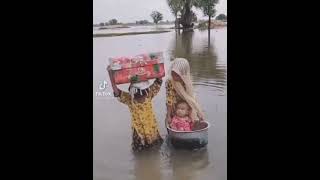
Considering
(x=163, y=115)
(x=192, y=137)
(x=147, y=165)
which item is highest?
(x=163, y=115)

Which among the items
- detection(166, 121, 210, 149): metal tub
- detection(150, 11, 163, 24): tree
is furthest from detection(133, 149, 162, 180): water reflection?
detection(150, 11, 163, 24): tree

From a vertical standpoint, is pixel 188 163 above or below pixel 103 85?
below

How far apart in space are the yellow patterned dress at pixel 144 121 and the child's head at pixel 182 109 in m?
→ 0.13

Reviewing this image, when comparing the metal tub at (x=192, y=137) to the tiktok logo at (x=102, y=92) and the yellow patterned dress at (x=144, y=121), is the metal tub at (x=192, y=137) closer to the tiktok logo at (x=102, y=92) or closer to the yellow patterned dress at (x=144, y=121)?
the yellow patterned dress at (x=144, y=121)

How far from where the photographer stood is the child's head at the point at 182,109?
280 cm

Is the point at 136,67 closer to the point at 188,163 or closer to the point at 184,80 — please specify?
the point at 184,80

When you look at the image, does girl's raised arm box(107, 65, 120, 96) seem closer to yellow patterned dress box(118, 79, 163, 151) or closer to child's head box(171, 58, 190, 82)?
yellow patterned dress box(118, 79, 163, 151)

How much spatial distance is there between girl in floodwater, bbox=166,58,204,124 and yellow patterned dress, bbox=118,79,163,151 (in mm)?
70

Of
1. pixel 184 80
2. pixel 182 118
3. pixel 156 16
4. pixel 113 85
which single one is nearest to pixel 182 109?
pixel 182 118

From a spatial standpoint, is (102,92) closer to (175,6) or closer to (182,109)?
(182,109)

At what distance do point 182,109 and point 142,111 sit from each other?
0.69 ft

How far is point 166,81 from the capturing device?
9.18 ft

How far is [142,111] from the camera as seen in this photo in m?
2.82

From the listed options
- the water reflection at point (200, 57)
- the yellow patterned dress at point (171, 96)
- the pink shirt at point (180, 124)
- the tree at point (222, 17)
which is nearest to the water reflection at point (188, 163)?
the pink shirt at point (180, 124)
